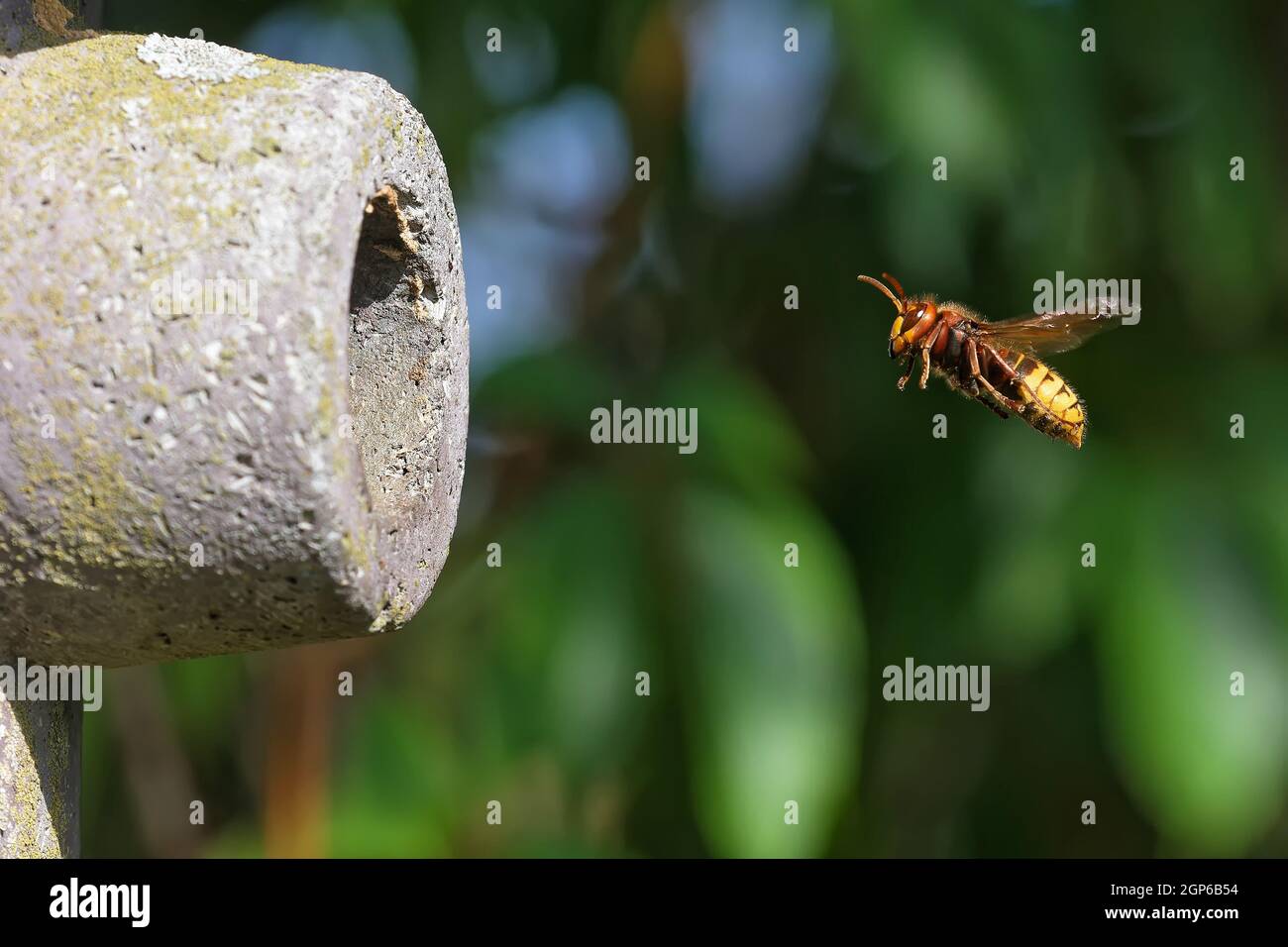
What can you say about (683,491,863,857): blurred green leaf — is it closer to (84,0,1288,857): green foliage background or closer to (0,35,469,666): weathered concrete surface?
(84,0,1288,857): green foliage background

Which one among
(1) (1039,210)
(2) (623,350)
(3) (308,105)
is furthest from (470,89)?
(3) (308,105)

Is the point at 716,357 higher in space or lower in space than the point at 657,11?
lower

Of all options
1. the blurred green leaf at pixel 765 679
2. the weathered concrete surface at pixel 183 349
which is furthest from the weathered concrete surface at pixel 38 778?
the blurred green leaf at pixel 765 679

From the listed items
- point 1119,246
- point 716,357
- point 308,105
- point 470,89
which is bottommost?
point 308,105

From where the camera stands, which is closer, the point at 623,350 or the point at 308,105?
the point at 308,105

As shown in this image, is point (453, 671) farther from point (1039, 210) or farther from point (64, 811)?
point (64, 811)

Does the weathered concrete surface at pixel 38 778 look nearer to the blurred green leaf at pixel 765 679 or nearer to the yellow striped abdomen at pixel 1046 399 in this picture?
the yellow striped abdomen at pixel 1046 399
